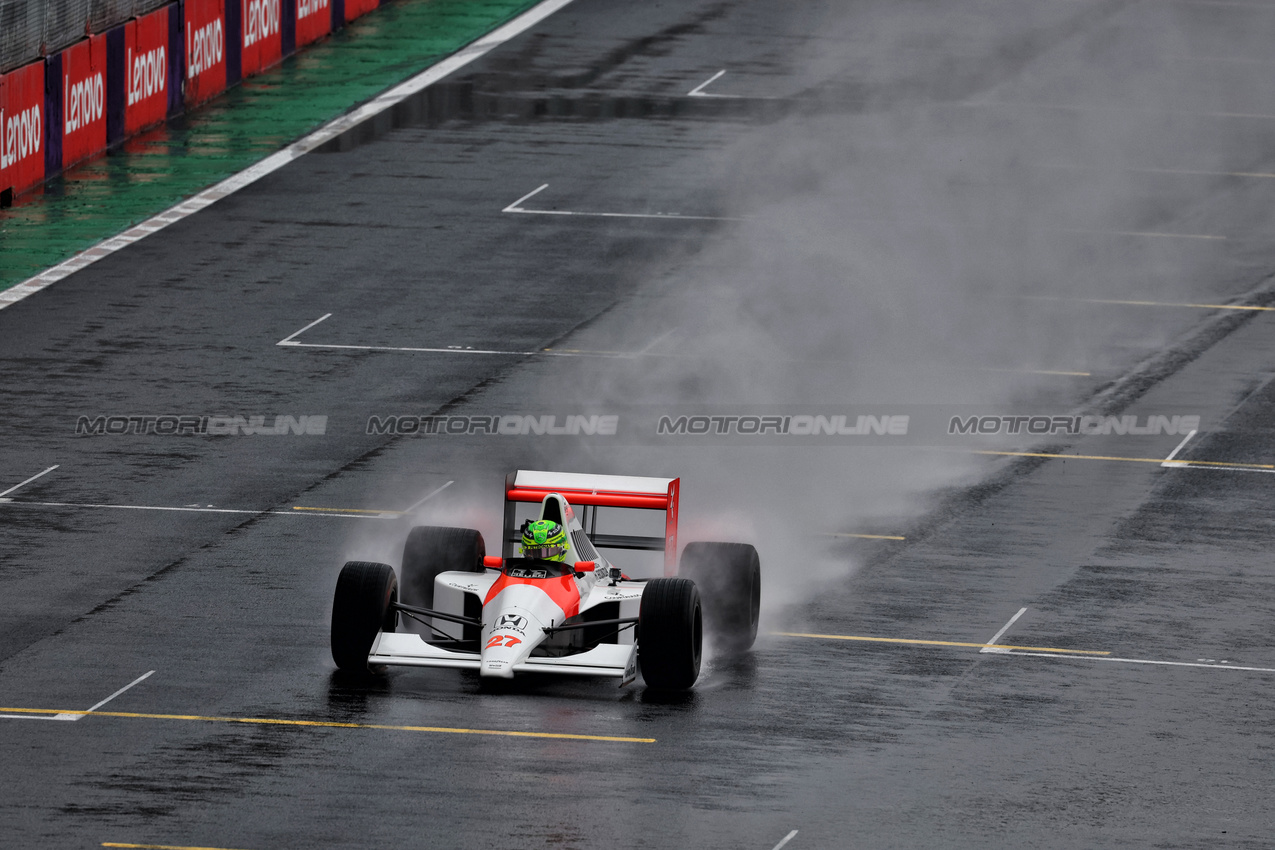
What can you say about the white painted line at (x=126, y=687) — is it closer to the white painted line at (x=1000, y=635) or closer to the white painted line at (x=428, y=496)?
the white painted line at (x=428, y=496)

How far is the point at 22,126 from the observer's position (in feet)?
121

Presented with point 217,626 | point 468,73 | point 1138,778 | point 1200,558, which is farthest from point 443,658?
point 468,73

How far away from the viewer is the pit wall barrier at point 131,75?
37.1 meters

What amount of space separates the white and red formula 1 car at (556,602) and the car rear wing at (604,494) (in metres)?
0.01

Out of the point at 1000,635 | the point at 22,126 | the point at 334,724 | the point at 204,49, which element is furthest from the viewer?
the point at 204,49

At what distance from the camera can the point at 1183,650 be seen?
19969 mm

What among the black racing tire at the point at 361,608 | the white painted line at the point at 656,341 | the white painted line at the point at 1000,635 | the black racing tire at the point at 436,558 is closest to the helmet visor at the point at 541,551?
the black racing tire at the point at 361,608

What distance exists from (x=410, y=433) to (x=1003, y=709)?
11.0 meters

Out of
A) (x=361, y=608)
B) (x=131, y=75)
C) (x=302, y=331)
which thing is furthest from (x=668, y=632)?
(x=131, y=75)

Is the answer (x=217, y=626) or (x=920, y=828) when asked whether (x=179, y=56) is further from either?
(x=920, y=828)

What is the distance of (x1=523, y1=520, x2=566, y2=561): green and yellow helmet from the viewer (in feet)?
59.5

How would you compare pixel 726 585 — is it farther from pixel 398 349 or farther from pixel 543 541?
pixel 398 349

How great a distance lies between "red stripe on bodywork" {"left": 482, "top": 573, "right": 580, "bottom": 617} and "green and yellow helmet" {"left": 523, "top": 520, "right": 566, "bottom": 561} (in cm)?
21

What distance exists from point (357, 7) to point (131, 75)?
1089 centimetres
